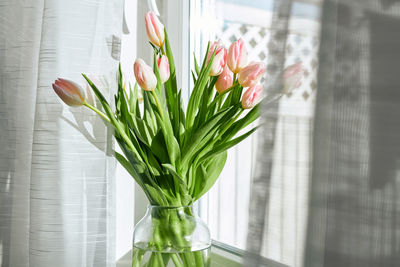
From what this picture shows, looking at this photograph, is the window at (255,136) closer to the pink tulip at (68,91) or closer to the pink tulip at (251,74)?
the pink tulip at (251,74)

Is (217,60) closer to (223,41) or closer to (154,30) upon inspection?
(154,30)

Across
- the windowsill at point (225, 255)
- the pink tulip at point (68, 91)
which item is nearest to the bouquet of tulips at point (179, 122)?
the pink tulip at point (68, 91)

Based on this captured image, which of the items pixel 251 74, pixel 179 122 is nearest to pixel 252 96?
pixel 251 74

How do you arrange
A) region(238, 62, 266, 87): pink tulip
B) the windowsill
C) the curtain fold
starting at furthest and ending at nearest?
1. the windowsill
2. region(238, 62, 266, 87): pink tulip
3. the curtain fold

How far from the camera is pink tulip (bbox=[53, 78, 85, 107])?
83 centimetres

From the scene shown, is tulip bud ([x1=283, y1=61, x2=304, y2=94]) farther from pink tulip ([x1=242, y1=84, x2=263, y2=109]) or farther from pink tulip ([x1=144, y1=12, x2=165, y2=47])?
pink tulip ([x1=144, y1=12, x2=165, y2=47])

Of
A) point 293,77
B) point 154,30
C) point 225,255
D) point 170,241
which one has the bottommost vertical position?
point 225,255

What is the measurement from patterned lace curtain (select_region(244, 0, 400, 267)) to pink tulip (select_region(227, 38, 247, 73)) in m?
0.39

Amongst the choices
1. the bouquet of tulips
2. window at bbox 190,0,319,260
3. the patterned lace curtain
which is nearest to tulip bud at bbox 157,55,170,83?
the bouquet of tulips

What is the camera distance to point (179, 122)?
3.00ft

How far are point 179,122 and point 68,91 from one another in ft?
0.79

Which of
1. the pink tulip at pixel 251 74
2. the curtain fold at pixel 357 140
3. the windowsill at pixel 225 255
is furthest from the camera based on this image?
the windowsill at pixel 225 255

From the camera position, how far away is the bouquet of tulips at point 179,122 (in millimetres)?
850

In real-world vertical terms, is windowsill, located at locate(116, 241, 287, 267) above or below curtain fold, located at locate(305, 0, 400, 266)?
below
